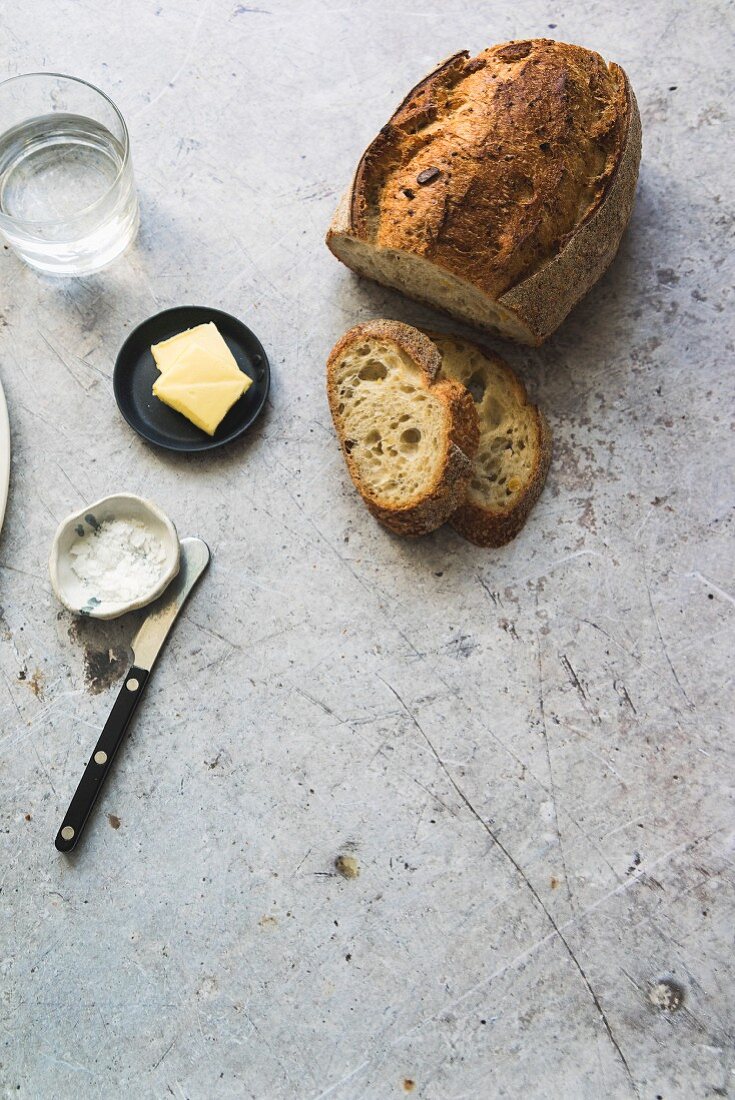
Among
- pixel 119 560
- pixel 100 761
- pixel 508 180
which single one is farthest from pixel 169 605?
pixel 508 180

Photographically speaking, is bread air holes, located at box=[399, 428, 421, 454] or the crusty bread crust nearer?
the crusty bread crust

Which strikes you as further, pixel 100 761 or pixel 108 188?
pixel 108 188

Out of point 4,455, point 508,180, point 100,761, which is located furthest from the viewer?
point 4,455

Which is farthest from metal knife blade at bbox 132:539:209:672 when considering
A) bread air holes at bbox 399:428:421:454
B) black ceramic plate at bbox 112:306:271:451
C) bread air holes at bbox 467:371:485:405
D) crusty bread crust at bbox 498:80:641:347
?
crusty bread crust at bbox 498:80:641:347

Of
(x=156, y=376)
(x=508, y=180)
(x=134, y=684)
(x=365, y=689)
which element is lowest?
(x=365, y=689)

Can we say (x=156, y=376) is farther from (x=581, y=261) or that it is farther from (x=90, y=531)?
(x=581, y=261)

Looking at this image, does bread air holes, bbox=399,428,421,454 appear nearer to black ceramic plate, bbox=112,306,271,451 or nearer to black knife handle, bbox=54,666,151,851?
black ceramic plate, bbox=112,306,271,451

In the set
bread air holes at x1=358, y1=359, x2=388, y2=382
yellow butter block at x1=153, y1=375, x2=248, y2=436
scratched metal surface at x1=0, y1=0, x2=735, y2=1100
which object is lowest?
scratched metal surface at x1=0, y1=0, x2=735, y2=1100
